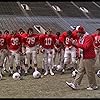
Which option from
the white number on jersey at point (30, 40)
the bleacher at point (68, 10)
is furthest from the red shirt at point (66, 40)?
the bleacher at point (68, 10)

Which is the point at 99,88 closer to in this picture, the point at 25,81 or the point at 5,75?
the point at 25,81

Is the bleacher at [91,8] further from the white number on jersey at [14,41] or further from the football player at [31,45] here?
the white number on jersey at [14,41]

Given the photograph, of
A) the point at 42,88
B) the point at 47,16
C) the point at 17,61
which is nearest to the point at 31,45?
the point at 17,61

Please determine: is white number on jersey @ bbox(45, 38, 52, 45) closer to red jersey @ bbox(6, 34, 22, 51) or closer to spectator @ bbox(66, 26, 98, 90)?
red jersey @ bbox(6, 34, 22, 51)

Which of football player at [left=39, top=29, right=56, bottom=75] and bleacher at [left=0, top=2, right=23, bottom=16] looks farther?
bleacher at [left=0, top=2, right=23, bottom=16]

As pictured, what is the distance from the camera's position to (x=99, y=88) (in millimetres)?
11117

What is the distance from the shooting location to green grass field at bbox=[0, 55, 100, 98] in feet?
32.8

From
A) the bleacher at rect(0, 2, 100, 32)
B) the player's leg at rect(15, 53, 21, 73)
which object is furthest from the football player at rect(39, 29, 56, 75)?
the bleacher at rect(0, 2, 100, 32)

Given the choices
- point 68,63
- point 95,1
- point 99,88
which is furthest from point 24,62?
point 95,1

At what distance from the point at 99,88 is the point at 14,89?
2953 millimetres

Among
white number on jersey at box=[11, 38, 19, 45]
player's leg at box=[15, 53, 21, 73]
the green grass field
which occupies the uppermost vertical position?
white number on jersey at box=[11, 38, 19, 45]

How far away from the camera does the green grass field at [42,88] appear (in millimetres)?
9992

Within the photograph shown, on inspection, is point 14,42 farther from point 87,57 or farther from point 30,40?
point 87,57

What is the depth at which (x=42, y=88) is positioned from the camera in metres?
11.3
